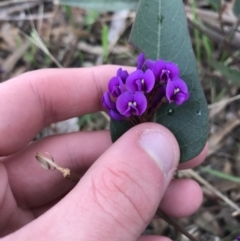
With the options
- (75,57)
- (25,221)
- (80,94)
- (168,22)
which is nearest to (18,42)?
(75,57)

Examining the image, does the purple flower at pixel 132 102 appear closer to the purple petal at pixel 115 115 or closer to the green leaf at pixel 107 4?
the purple petal at pixel 115 115

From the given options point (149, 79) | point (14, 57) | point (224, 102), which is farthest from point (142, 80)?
point (14, 57)

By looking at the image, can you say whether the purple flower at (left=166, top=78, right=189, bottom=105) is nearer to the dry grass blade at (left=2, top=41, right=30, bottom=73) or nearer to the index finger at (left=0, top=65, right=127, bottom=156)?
the index finger at (left=0, top=65, right=127, bottom=156)

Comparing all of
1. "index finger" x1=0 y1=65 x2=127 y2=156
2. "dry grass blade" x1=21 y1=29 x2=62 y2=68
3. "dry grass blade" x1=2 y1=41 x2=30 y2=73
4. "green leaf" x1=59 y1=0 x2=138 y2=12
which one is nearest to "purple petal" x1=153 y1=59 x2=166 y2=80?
"index finger" x1=0 y1=65 x2=127 y2=156

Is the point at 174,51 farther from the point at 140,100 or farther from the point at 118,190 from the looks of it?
the point at 118,190

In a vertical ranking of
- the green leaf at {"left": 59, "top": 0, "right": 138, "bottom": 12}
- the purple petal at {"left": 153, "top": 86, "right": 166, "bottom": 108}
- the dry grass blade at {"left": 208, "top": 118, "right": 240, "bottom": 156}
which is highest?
the green leaf at {"left": 59, "top": 0, "right": 138, "bottom": 12}

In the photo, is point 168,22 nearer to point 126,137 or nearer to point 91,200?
point 126,137
